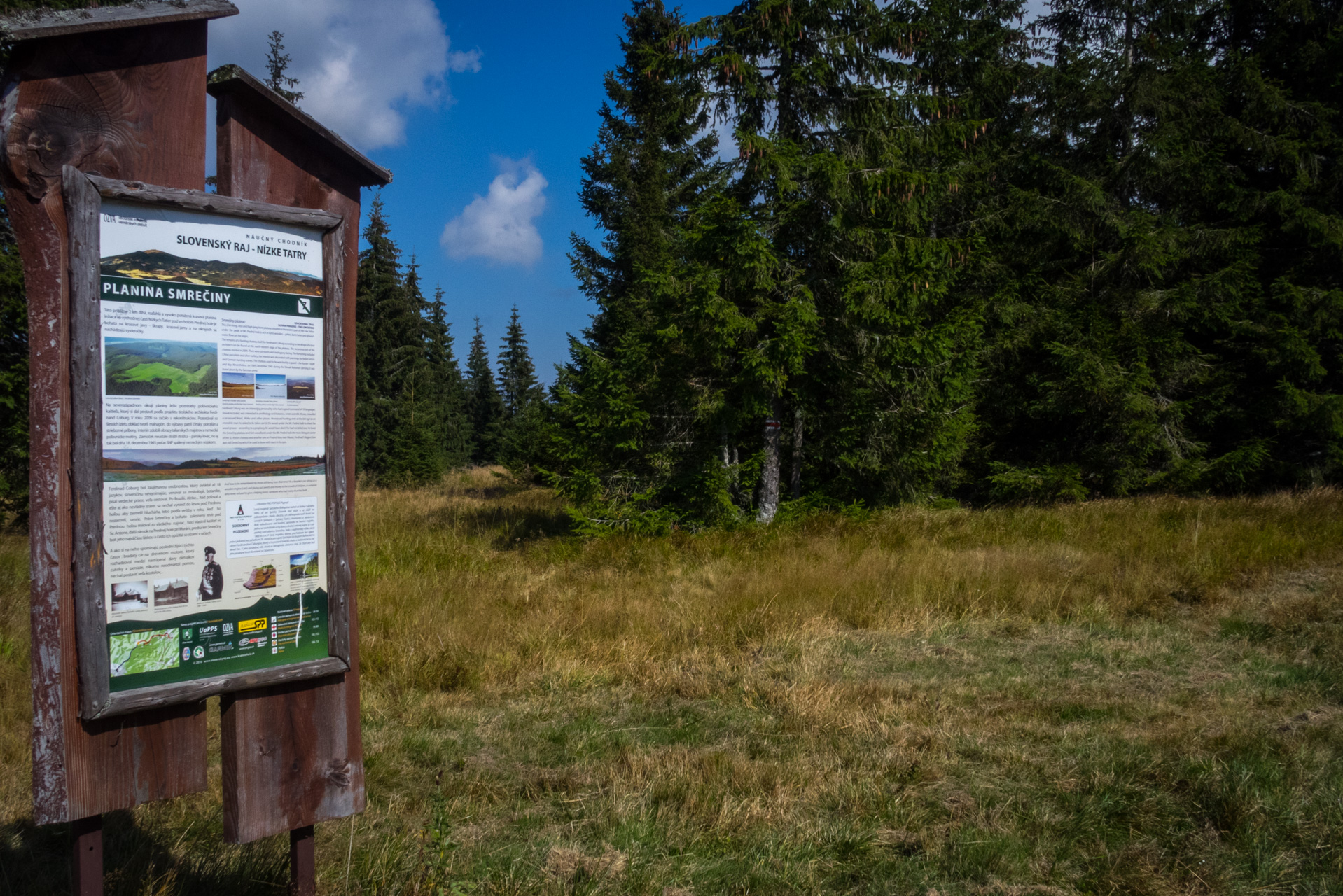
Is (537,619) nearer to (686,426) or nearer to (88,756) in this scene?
(88,756)

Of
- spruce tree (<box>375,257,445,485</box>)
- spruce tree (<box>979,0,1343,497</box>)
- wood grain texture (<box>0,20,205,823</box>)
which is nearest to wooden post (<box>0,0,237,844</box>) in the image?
wood grain texture (<box>0,20,205,823</box>)

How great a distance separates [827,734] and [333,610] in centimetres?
312

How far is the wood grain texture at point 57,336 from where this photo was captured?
85.4 inches

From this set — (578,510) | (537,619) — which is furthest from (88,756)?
(578,510)

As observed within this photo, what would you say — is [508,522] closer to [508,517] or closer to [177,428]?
[508,517]

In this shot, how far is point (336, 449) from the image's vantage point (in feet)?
8.81

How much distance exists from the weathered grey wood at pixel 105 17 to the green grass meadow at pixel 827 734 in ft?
8.61

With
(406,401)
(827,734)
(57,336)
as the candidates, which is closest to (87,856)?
(57,336)

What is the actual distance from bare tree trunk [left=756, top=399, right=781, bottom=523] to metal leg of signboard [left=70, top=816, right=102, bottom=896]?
1102 centimetres

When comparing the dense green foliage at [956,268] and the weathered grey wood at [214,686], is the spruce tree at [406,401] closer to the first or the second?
the dense green foliage at [956,268]

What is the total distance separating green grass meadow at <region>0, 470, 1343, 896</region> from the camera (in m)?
3.22

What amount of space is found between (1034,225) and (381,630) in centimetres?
1691

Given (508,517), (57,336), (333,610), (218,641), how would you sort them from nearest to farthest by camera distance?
(57,336), (218,641), (333,610), (508,517)

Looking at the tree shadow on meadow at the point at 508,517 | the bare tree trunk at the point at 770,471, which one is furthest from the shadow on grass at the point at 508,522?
the bare tree trunk at the point at 770,471
